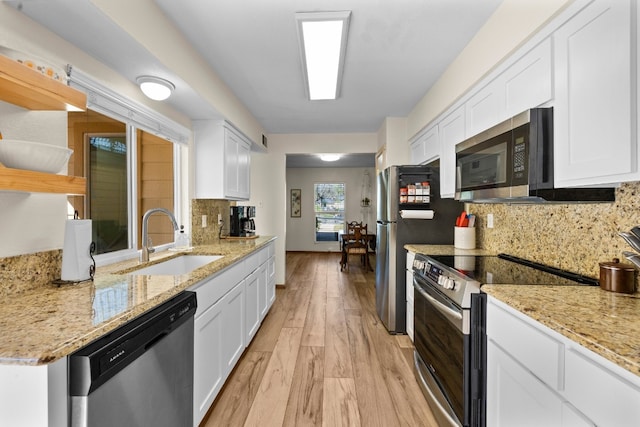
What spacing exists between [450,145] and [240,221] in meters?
2.47

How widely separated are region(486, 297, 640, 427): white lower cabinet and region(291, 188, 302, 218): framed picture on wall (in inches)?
286

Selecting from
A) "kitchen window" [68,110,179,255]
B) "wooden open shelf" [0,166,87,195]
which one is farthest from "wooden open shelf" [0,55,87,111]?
"kitchen window" [68,110,179,255]

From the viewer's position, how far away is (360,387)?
2.12 m

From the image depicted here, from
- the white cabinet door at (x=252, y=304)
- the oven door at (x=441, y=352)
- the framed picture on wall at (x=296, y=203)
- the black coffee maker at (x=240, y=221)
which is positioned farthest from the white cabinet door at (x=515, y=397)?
the framed picture on wall at (x=296, y=203)

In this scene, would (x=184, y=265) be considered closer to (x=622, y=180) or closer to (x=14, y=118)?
(x=14, y=118)

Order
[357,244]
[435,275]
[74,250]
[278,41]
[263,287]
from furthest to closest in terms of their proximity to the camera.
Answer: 1. [357,244]
2. [263,287]
3. [278,41]
4. [435,275]
5. [74,250]

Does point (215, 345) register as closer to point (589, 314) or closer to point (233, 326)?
point (233, 326)

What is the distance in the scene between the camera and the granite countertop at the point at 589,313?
78 cm

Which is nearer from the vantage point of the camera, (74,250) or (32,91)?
(32,91)

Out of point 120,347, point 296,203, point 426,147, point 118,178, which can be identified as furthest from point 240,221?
point 296,203

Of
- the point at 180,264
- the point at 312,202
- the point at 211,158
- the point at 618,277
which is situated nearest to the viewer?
the point at 618,277

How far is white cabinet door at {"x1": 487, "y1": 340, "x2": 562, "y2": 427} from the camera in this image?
993mm

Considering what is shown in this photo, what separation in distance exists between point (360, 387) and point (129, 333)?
1639mm

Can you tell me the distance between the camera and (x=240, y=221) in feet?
12.2
